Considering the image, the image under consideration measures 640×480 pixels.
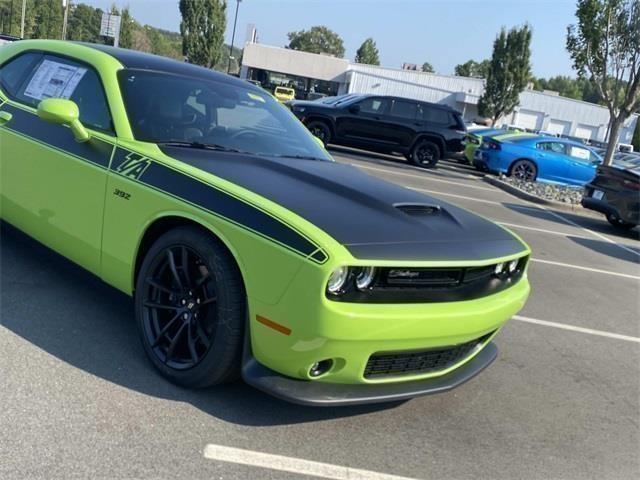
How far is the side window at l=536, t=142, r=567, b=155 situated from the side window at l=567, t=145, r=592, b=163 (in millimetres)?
215

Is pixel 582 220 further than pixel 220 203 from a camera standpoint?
Yes

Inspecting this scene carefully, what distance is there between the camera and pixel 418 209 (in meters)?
3.53

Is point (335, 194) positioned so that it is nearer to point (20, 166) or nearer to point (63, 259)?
point (63, 259)

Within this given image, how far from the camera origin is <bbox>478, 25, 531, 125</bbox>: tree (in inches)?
1560

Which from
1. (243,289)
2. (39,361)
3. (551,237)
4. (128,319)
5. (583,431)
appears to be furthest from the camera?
(551,237)

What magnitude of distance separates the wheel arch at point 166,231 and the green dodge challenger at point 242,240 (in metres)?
0.01

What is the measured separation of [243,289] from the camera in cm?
292

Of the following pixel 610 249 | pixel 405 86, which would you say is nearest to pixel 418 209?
pixel 610 249

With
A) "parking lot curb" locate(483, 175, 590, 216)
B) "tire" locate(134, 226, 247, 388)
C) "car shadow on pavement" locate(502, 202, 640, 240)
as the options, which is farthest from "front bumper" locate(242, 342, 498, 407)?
"parking lot curb" locate(483, 175, 590, 216)

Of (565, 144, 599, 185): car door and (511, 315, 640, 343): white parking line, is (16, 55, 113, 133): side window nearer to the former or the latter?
(511, 315, 640, 343): white parking line

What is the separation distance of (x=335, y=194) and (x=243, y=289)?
0.79 metres

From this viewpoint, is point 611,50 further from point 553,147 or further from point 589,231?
point 589,231

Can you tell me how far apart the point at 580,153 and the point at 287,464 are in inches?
681

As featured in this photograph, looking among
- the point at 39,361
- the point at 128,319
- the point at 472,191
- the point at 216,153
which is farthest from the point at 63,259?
the point at 472,191
